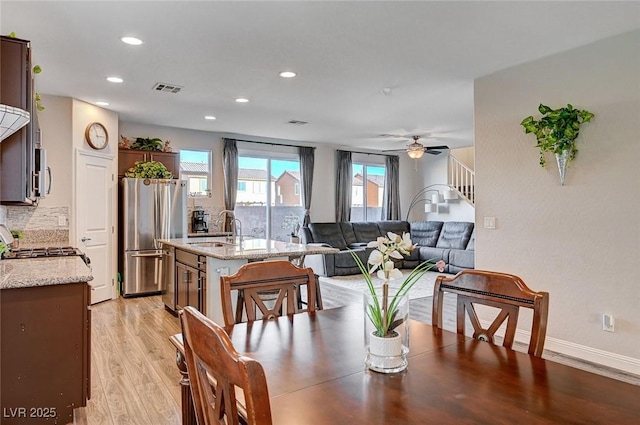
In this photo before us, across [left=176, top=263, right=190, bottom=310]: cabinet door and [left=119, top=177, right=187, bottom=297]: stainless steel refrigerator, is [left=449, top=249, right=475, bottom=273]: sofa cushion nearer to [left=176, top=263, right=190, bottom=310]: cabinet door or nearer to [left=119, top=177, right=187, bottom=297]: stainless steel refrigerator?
[left=119, top=177, right=187, bottom=297]: stainless steel refrigerator

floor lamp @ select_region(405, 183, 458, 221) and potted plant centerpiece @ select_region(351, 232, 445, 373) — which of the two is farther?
floor lamp @ select_region(405, 183, 458, 221)

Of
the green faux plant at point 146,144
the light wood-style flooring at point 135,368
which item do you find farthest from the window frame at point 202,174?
the light wood-style flooring at point 135,368

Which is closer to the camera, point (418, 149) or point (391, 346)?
point (391, 346)

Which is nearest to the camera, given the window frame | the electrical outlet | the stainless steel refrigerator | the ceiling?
the ceiling

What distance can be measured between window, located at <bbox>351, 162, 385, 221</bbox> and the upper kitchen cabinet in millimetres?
7313

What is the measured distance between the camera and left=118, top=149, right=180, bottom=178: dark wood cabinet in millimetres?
6008

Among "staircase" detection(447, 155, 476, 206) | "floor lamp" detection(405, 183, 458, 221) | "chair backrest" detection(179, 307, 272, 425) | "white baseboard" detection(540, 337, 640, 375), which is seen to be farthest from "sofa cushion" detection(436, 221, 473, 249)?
"chair backrest" detection(179, 307, 272, 425)

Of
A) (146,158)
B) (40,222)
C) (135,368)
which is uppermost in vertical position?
(146,158)

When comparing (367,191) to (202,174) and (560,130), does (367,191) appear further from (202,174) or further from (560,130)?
(560,130)

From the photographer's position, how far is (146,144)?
6359mm

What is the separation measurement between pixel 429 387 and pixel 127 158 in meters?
5.97

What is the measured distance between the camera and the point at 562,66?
3.52 meters

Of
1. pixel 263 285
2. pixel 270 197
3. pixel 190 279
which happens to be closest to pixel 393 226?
pixel 270 197

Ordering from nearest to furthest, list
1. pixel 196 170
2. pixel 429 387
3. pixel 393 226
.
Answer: pixel 429 387
pixel 196 170
pixel 393 226
